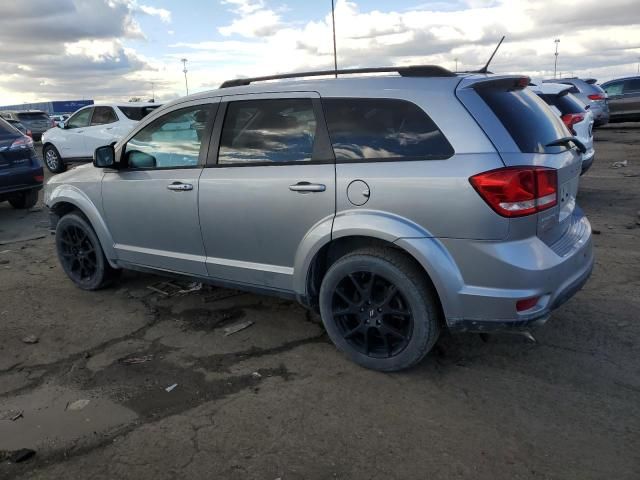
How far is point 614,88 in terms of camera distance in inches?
797

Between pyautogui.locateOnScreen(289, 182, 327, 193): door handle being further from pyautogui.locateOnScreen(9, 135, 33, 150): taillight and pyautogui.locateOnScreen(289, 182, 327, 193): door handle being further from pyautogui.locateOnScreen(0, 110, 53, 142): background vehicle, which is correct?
pyautogui.locateOnScreen(0, 110, 53, 142): background vehicle

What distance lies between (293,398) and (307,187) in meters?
1.29

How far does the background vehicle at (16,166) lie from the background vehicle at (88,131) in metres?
4.36

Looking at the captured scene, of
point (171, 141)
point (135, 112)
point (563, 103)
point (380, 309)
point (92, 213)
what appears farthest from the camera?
point (135, 112)

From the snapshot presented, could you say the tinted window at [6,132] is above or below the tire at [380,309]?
above

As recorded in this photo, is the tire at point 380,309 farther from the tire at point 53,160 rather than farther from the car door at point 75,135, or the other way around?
the tire at point 53,160

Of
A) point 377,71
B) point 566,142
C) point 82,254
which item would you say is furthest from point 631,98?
point 82,254

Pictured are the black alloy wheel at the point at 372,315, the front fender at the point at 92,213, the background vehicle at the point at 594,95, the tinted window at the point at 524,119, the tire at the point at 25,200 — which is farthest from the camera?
the background vehicle at the point at 594,95

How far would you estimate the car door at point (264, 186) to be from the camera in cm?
350

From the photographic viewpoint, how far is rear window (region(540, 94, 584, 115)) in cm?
802

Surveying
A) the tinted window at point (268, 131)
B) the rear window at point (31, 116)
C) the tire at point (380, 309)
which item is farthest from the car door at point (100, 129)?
the rear window at point (31, 116)

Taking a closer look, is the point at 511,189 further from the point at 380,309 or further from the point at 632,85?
the point at 632,85

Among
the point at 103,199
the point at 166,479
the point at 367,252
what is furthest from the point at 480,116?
the point at 103,199

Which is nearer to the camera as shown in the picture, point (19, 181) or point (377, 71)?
point (377, 71)
